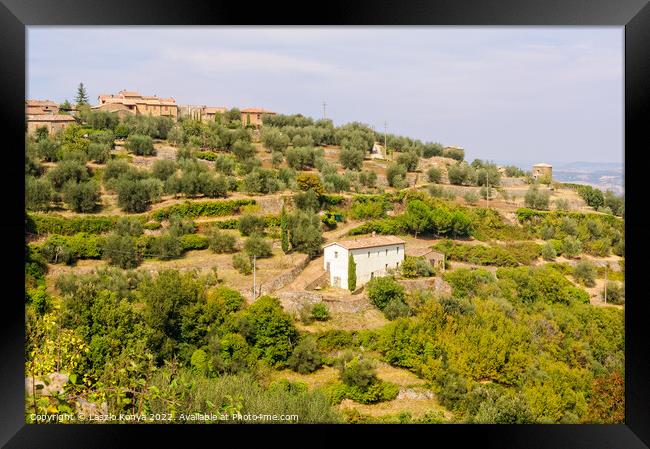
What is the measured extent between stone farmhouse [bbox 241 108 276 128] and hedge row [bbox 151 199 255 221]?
191 inches

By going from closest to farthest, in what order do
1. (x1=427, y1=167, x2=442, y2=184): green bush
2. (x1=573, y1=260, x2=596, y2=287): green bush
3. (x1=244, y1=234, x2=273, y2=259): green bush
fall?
(x1=244, y1=234, x2=273, y2=259): green bush < (x1=573, y1=260, x2=596, y2=287): green bush < (x1=427, y1=167, x2=442, y2=184): green bush

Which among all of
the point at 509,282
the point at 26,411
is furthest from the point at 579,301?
the point at 26,411

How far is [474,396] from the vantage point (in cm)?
603

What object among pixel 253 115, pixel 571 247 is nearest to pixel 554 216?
pixel 571 247

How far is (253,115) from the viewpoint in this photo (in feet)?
53.1

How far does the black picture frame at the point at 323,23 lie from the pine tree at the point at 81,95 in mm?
12796

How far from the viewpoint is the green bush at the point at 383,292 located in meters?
8.83

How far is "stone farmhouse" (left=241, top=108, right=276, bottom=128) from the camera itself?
52.6ft

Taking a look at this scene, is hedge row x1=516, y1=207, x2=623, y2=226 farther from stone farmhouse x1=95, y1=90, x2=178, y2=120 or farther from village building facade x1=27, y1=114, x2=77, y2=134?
village building facade x1=27, y1=114, x2=77, y2=134

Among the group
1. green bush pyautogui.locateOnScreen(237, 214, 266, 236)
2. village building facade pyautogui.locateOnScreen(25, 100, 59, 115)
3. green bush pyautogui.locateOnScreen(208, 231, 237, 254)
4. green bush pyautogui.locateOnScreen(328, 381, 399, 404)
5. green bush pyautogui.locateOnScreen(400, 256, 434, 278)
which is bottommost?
green bush pyautogui.locateOnScreen(328, 381, 399, 404)

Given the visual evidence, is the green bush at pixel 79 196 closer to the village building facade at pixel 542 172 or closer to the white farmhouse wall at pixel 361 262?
the white farmhouse wall at pixel 361 262

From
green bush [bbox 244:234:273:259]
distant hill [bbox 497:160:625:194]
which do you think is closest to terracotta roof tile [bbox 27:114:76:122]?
green bush [bbox 244:234:273:259]

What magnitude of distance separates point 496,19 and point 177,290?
6.19 m

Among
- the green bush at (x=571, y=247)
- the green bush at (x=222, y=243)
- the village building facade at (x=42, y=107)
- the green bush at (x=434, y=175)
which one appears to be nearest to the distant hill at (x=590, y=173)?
the green bush at (x=571, y=247)
